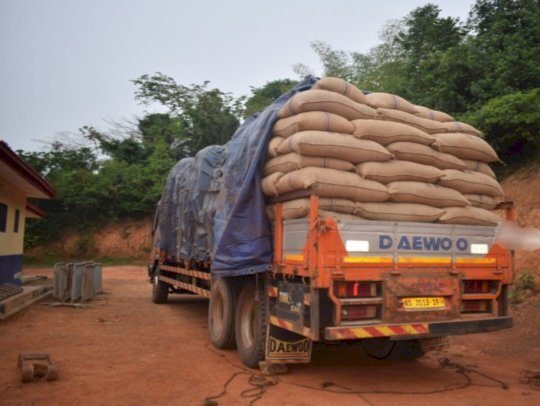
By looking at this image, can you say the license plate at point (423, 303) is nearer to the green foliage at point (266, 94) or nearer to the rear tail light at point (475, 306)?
the rear tail light at point (475, 306)

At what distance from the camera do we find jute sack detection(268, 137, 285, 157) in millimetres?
5781

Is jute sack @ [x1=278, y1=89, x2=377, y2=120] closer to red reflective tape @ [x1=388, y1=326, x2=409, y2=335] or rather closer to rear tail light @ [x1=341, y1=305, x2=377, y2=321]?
rear tail light @ [x1=341, y1=305, x2=377, y2=321]

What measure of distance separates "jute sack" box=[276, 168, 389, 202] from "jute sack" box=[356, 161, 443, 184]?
90 millimetres

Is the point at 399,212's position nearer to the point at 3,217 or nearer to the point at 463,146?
the point at 463,146

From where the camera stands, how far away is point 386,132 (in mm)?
5602

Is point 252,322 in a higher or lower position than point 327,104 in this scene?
lower

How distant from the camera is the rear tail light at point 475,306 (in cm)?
553

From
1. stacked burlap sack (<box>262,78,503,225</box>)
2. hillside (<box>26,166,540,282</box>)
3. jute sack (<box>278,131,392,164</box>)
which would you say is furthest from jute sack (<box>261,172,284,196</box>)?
hillside (<box>26,166,540,282</box>)

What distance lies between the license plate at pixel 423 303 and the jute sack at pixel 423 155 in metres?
1.59

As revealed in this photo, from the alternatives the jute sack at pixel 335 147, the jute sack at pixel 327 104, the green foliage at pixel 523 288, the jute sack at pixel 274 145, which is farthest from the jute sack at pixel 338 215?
the green foliage at pixel 523 288

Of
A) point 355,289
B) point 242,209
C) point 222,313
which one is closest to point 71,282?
point 222,313

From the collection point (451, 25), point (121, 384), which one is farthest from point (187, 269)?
point (451, 25)

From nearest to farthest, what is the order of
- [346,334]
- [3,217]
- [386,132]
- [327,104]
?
[346,334]
[327,104]
[386,132]
[3,217]

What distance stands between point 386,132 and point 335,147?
0.72m
